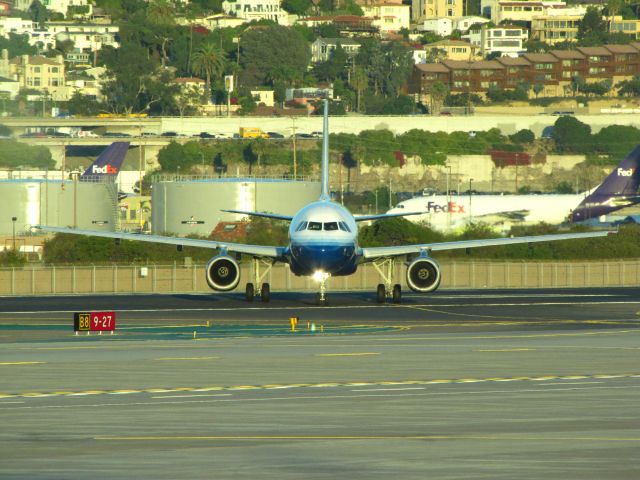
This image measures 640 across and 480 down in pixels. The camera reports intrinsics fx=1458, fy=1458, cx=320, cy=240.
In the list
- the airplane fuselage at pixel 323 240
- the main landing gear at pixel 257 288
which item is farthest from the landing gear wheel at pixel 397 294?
the main landing gear at pixel 257 288

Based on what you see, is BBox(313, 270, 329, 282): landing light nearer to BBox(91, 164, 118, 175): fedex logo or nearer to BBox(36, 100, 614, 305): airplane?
BBox(36, 100, 614, 305): airplane

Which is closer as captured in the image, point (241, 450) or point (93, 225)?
point (241, 450)

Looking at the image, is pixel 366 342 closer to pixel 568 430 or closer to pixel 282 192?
pixel 568 430

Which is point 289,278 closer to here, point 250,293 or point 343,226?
point 250,293

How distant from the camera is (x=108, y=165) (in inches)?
7746

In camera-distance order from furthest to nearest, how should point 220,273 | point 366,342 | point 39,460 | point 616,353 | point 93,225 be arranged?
point 93,225
point 220,273
point 366,342
point 616,353
point 39,460

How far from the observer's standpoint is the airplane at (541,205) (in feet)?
547

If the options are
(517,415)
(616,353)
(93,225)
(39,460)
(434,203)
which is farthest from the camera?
(434,203)

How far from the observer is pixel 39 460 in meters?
23.0

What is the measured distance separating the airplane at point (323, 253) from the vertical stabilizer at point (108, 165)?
403 feet

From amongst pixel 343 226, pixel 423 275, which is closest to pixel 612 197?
pixel 423 275

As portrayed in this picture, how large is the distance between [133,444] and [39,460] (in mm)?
2098

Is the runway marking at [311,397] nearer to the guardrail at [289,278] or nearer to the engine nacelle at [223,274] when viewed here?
the engine nacelle at [223,274]

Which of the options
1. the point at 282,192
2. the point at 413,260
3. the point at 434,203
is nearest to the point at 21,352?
the point at 413,260
